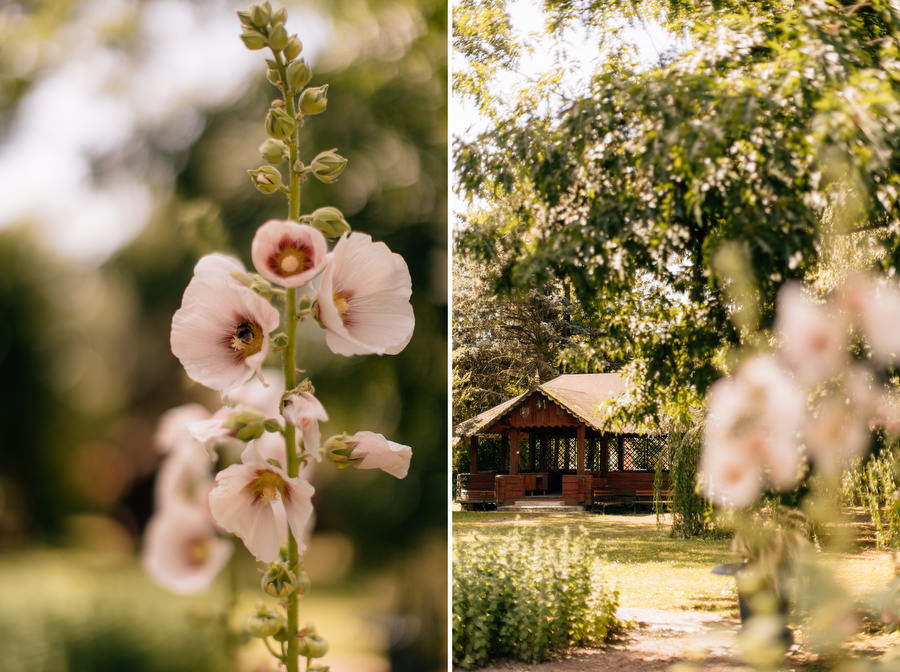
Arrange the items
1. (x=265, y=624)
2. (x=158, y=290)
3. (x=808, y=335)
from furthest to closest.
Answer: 1. (x=158, y=290)
2. (x=808, y=335)
3. (x=265, y=624)

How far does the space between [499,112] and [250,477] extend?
1.19m

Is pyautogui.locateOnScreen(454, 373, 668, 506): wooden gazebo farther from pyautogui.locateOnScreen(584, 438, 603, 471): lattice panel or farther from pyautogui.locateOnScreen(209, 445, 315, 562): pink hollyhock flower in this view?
pyautogui.locateOnScreen(209, 445, 315, 562): pink hollyhock flower

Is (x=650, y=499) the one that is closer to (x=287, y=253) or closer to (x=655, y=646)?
(x=655, y=646)

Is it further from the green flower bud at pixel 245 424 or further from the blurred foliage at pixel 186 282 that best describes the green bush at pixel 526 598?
the green flower bud at pixel 245 424

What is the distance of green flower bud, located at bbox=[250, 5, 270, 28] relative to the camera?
2.26ft

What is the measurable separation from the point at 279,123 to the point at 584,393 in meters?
0.93

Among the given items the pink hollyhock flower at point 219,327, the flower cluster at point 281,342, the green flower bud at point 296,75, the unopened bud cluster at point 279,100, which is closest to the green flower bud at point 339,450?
the flower cluster at point 281,342

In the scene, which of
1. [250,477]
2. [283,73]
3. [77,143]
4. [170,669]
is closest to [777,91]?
[283,73]

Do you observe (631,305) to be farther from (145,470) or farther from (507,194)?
(145,470)

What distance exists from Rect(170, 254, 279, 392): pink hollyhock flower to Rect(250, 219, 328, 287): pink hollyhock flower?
0.03 m

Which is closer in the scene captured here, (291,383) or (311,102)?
(291,383)

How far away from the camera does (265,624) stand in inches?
20.9

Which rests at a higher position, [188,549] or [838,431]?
[838,431]

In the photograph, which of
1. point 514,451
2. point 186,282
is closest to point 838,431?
point 514,451
